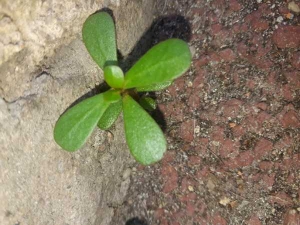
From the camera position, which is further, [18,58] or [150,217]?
[150,217]

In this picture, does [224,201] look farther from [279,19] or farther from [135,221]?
[279,19]

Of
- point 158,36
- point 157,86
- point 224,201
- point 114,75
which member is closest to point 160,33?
point 158,36

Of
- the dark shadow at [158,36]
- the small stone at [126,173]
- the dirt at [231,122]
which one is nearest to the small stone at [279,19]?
the dirt at [231,122]

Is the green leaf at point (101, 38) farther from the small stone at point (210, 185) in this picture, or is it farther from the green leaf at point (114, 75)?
the small stone at point (210, 185)

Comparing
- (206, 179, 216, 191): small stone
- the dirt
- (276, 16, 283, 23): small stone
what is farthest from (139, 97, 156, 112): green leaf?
(276, 16, 283, 23): small stone

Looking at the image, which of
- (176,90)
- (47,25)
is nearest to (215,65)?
(176,90)

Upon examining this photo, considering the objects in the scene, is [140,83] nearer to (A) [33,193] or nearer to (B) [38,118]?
(B) [38,118]

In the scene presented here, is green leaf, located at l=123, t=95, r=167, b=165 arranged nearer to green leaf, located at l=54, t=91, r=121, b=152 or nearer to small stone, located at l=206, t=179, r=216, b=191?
green leaf, located at l=54, t=91, r=121, b=152
